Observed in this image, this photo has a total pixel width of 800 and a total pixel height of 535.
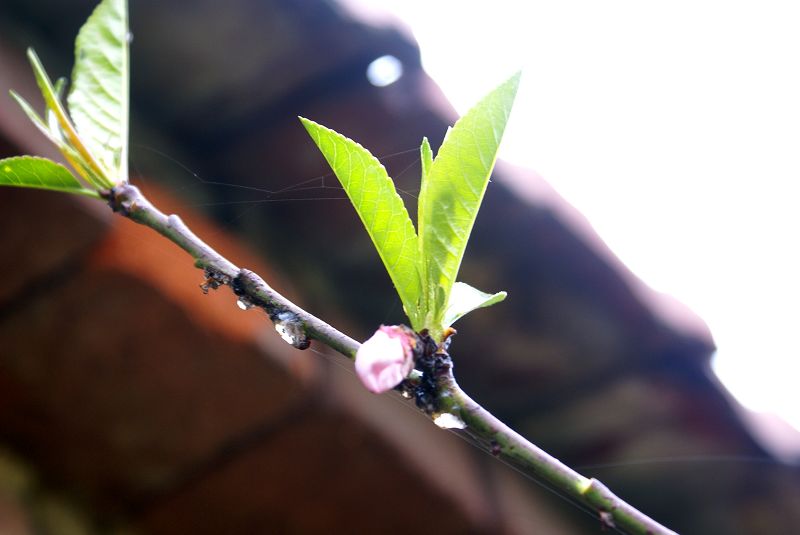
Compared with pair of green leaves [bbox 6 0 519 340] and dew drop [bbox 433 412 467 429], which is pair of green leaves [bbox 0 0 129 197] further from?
dew drop [bbox 433 412 467 429]

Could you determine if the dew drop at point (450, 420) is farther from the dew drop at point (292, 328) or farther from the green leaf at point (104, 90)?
the green leaf at point (104, 90)

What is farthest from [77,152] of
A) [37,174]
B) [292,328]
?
[292,328]

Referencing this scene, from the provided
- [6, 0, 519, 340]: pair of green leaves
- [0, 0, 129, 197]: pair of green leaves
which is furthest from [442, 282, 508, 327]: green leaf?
[0, 0, 129, 197]: pair of green leaves

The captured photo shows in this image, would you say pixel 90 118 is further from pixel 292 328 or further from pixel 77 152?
pixel 292 328

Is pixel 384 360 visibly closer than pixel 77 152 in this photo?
Yes

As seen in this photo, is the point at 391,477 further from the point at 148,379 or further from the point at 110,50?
the point at 110,50

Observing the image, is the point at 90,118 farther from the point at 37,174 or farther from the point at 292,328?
the point at 292,328

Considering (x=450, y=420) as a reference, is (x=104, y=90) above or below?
above
